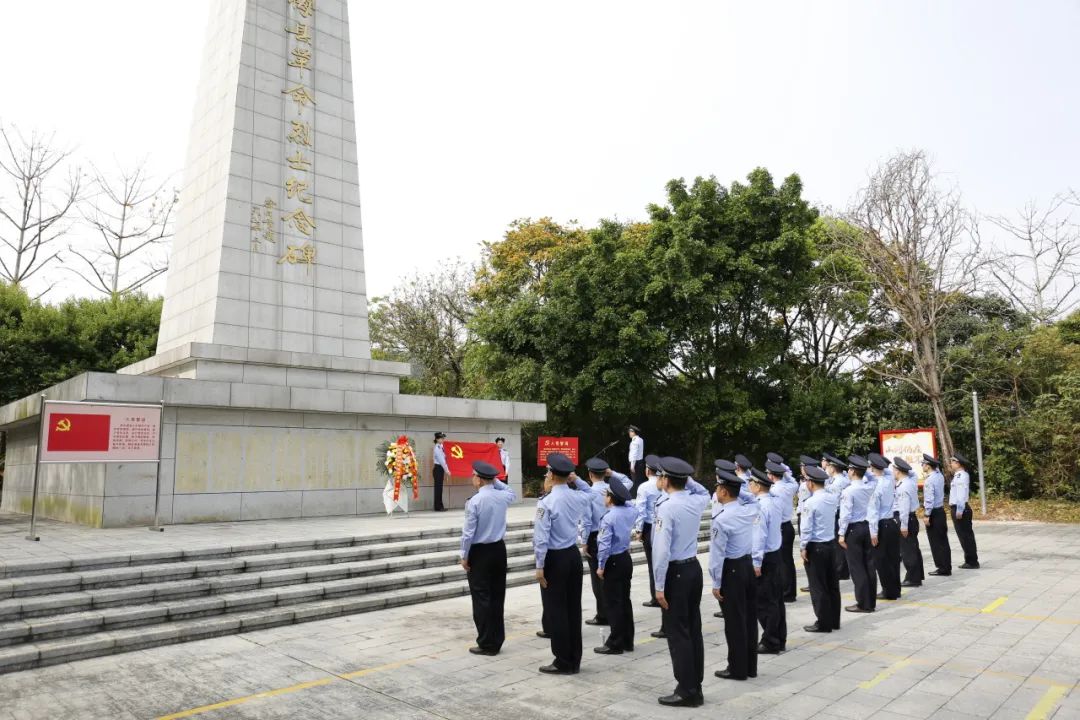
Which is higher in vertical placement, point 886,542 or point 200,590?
point 886,542

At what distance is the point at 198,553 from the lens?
7.79 meters

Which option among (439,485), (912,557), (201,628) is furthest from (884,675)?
(439,485)

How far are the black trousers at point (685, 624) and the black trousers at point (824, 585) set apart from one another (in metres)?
2.28

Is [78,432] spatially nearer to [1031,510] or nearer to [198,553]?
[198,553]

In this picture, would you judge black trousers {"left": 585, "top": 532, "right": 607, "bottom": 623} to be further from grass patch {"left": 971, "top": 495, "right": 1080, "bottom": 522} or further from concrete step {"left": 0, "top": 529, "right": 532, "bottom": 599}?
grass patch {"left": 971, "top": 495, "right": 1080, "bottom": 522}

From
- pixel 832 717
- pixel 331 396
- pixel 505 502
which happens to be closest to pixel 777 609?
pixel 832 717

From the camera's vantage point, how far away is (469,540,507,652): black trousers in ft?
19.0

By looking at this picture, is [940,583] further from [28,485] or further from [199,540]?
[28,485]

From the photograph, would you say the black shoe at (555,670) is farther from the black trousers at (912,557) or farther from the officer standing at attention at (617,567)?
the black trousers at (912,557)

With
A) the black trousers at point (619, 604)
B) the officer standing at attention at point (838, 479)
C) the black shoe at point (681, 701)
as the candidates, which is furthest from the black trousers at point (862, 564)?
the black shoe at point (681, 701)

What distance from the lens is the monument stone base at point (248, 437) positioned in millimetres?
10641

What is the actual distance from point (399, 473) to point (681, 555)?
830 cm

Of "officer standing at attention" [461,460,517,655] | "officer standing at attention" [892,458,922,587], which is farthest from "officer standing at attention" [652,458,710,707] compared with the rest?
"officer standing at attention" [892,458,922,587]

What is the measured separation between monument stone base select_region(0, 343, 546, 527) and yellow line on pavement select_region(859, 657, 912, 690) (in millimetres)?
9546
